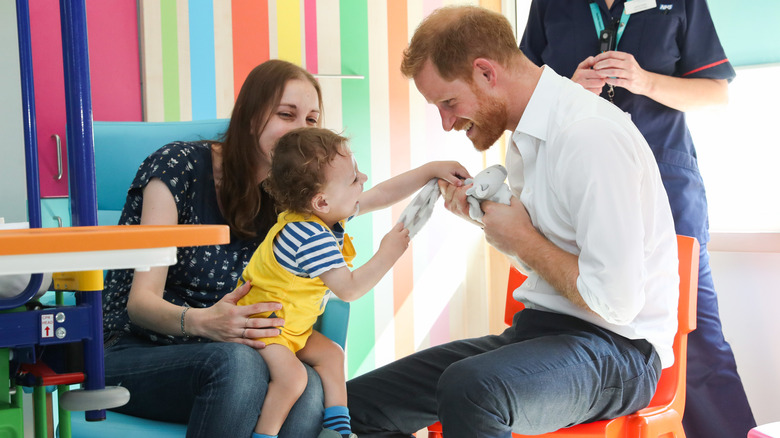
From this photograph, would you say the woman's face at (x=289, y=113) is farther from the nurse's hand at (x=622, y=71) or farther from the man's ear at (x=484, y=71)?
the nurse's hand at (x=622, y=71)

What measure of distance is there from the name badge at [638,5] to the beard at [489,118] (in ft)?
2.47

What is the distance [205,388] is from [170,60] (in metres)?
1.84

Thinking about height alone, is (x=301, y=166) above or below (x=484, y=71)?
below

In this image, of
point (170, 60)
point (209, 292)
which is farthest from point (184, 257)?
point (170, 60)

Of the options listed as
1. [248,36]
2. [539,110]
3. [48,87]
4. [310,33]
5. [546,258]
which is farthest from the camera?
[310,33]

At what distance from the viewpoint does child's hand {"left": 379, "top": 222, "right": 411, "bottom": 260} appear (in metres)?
1.54

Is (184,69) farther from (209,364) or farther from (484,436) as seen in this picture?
(484,436)

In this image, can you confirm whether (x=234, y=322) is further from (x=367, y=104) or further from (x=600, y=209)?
(x=367, y=104)

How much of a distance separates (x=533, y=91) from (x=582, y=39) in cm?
73

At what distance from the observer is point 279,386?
4.64 feet

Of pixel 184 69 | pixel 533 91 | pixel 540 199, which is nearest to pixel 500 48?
pixel 533 91

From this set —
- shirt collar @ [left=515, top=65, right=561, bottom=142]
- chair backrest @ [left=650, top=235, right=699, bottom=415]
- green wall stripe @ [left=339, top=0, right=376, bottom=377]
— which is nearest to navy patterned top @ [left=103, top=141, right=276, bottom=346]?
shirt collar @ [left=515, top=65, right=561, bottom=142]

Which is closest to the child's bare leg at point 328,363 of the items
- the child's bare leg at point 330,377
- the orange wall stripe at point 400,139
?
the child's bare leg at point 330,377

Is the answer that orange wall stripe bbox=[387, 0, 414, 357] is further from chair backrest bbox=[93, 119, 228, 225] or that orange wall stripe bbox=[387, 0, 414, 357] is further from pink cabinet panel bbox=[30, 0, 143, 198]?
chair backrest bbox=[93, 119, 228, 225]
